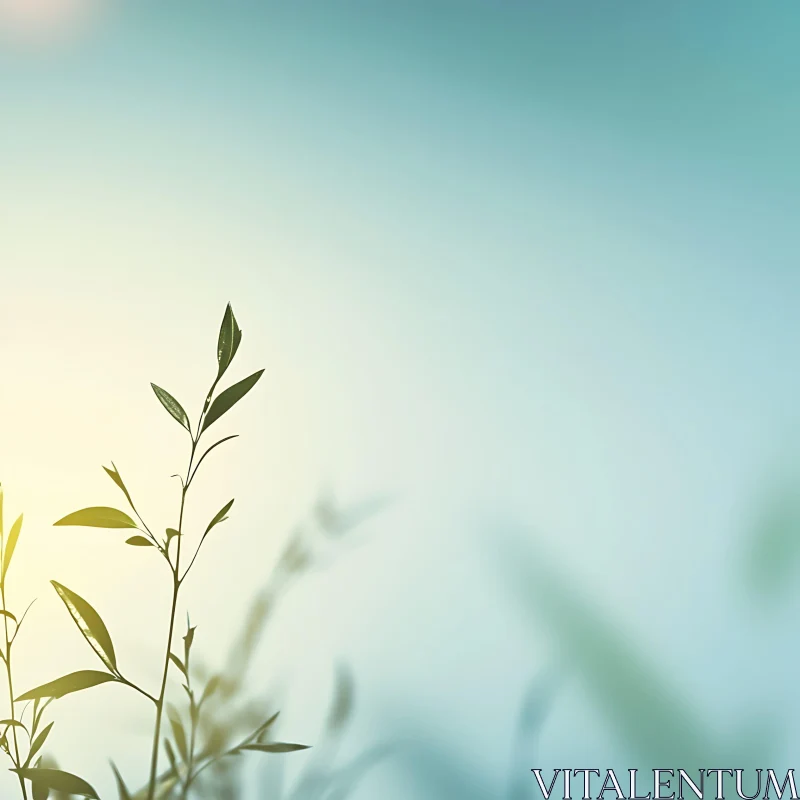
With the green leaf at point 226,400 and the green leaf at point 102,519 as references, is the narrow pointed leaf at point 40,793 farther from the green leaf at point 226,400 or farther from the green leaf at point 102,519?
the green leaf at point 226,400

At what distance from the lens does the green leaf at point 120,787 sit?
39.9 inches

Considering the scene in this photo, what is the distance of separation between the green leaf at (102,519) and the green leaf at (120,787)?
0.37 metres

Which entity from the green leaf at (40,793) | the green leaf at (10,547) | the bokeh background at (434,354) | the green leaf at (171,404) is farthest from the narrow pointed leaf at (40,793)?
the green leaf at (171,404)

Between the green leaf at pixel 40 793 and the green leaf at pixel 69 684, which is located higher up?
the green leaf at pixel 69 684

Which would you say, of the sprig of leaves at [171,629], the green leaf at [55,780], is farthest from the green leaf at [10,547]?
the green leaf at [55,780]

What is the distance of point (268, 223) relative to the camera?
44.4 inches

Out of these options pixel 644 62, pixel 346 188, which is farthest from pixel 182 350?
pixel 644 62

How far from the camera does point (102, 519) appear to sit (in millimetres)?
889

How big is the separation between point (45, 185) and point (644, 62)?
888 mm

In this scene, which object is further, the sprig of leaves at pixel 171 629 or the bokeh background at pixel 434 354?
the bokeh background at pixel 434 354

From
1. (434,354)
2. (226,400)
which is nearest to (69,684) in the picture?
(226,400)

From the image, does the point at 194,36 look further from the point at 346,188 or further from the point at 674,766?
the point at 674,766

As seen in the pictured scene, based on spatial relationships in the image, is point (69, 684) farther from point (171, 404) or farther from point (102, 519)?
point (171, 404)

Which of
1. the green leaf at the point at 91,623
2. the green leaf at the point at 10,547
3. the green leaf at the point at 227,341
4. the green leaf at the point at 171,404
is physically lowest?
the green leaf at the point at 91,623
